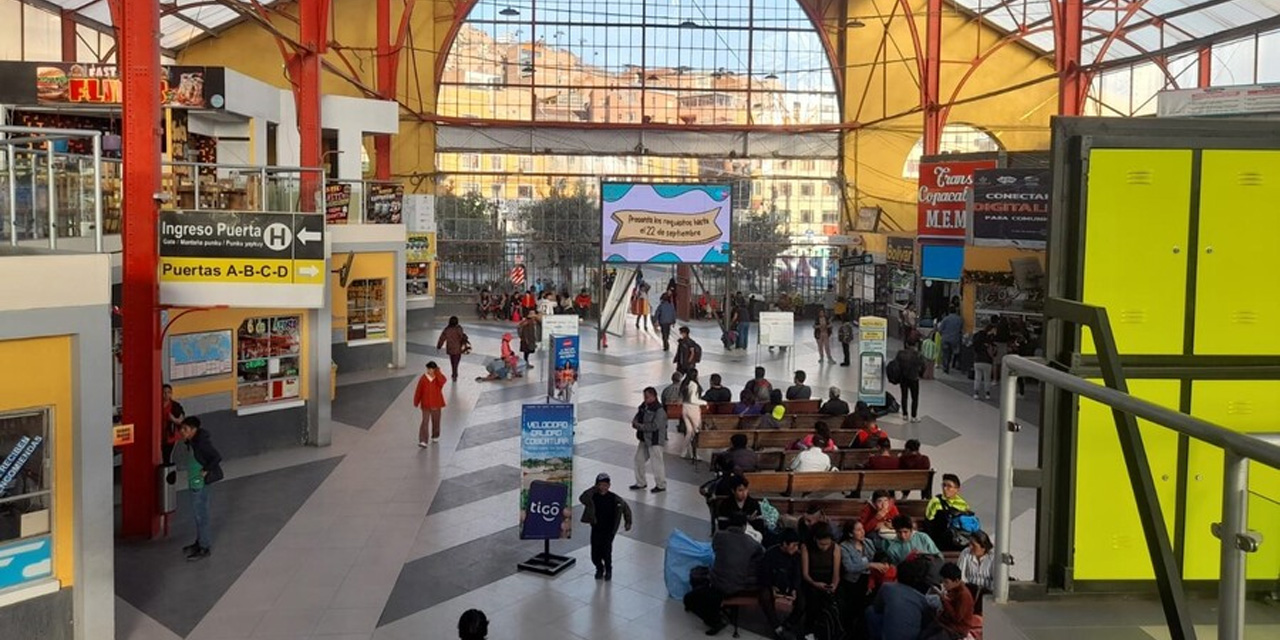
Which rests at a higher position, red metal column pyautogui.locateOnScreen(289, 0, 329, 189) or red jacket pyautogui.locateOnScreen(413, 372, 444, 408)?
red metal column pyautogui.locateOnScreen(289, 0, 329, 189)

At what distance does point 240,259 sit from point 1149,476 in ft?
38.1

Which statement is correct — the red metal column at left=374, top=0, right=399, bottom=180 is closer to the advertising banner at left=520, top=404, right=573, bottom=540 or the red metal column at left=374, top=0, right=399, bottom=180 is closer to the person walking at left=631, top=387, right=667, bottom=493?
the person walking at left=631, top=387, right=667, bottom=493

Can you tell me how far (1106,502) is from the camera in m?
3.15

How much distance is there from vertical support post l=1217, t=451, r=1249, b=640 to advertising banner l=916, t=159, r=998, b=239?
24510mm

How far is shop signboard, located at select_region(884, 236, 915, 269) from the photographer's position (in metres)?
31.0

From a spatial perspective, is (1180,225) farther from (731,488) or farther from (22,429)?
(22,429)

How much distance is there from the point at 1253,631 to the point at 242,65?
3940 cm

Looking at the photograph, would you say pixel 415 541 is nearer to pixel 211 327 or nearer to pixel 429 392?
pixel 429 392

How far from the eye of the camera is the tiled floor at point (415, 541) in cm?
972

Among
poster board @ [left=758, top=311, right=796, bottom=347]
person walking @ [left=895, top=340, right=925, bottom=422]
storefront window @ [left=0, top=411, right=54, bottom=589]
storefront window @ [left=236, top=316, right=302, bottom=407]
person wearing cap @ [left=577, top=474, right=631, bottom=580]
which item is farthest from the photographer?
poster board @ [left=758, top=311, right=796, bottom=347]

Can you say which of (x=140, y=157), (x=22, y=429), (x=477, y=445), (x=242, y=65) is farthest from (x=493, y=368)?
(x=242, y=65)

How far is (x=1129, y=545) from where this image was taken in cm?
314

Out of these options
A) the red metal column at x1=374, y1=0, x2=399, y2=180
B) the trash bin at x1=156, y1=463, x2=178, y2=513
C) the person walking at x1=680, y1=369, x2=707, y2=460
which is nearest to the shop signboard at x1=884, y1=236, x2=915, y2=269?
the red metal column at x1=374, y1=0, x2=399, y2=180

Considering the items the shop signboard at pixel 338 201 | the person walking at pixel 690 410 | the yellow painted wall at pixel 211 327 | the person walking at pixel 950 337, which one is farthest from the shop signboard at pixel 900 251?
the yellow painted wall at pixel 211 327
